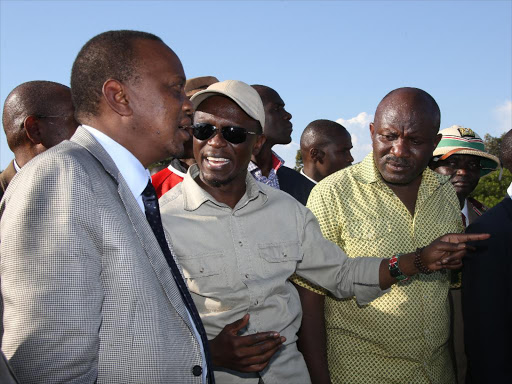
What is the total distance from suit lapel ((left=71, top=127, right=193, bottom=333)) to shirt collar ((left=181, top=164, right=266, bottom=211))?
0.98m

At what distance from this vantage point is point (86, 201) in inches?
59.7

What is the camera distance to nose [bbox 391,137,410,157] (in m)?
3.31

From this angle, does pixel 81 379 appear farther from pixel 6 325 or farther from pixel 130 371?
pixel 6 325

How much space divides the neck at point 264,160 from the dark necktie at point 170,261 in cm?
295

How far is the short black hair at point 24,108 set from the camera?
→ 11.3 feet

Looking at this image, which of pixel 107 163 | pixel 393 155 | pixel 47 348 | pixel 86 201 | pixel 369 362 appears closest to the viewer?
pixel 47 348

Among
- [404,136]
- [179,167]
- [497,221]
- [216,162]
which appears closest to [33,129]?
[179,167]

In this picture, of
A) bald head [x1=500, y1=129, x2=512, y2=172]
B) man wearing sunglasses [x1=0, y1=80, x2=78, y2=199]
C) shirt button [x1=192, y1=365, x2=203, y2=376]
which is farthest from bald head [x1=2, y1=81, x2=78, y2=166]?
bald head [x1=500, y1=129, x2=512, y2=172]

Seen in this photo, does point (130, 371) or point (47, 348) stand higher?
point (47, 348)

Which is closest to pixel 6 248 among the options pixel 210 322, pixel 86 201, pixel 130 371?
pixel 86 201

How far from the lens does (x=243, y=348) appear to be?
7.34ft

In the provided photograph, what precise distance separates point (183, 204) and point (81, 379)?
140cm

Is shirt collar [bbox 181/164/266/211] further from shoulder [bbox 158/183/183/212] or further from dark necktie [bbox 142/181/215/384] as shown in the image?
dark necktie [bbox 142/181/215/384]

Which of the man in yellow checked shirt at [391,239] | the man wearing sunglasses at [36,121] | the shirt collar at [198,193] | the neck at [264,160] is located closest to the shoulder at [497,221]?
the man in yellow checked shirt at [391,239]
